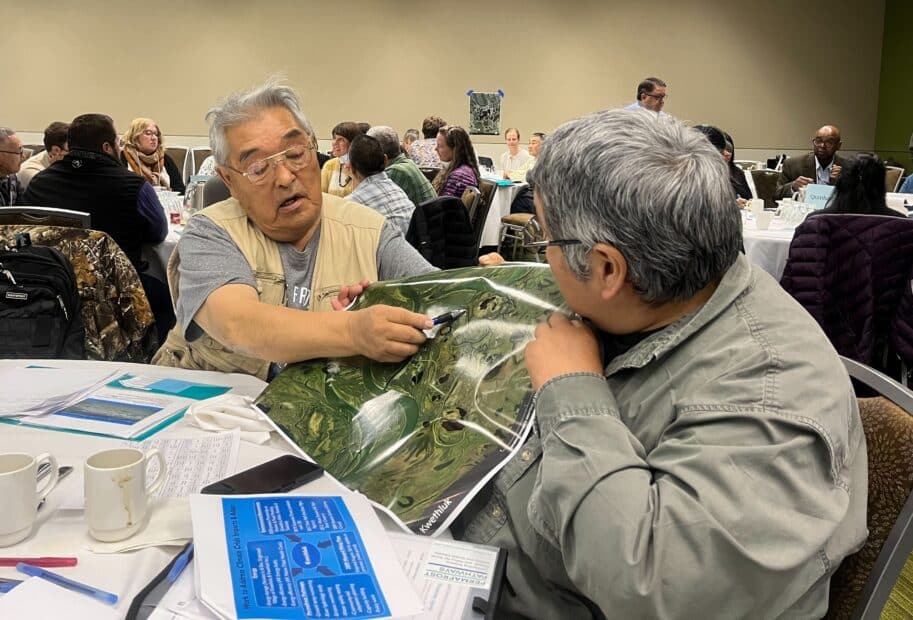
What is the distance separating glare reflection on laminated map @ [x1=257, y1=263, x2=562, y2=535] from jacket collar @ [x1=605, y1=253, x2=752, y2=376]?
0.62 feet

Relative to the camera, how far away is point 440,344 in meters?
1.23

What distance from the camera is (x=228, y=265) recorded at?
1674mm

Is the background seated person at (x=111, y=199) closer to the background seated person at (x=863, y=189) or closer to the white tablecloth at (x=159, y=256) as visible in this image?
the white tablecloth at (x=159, y=256)

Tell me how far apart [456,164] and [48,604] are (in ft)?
17.8

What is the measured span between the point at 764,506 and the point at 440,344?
623 mm

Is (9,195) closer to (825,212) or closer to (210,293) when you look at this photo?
(210,293)

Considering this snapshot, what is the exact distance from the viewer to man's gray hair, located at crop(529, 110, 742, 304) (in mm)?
842

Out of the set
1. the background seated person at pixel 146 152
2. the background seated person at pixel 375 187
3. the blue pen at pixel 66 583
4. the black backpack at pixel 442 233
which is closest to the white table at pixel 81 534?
the blue pen at pixel 66 583

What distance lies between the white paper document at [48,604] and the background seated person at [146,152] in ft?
17.5

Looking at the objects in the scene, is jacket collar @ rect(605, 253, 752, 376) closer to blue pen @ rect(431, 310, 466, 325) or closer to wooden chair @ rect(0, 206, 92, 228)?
blue pen @ rect(431, 310, 466, 325)

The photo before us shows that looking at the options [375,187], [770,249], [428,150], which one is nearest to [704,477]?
[770,249]

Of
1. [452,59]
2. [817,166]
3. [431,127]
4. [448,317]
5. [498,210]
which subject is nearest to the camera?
[448,317]

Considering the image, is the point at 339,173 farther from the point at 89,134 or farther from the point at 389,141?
the point at 89,134

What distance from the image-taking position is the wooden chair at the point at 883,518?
915 millimetres
